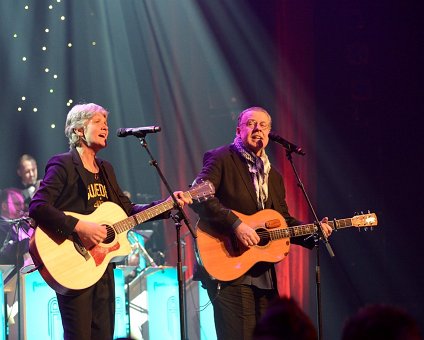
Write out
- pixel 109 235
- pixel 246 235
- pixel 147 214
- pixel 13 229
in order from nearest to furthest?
pixel 109 235 < pixel 147 214 < pixel 246 235 < pixel 13 229

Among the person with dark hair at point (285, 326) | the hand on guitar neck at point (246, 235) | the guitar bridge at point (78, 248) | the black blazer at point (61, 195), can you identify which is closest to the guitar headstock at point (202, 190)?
the hand on guitar neck at point (246, 235)

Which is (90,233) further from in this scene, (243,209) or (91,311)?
(243,209)

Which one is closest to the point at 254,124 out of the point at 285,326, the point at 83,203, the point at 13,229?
the point at 83,203

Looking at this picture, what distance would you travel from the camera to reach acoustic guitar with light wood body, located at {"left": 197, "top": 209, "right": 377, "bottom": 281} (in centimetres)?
553

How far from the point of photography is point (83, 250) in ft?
16.6

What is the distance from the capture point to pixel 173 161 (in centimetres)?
1159

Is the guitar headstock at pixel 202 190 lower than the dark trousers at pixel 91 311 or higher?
higher

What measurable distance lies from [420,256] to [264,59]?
3349mm

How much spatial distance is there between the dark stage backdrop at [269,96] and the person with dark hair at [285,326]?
6.82 metres

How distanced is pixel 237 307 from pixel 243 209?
756 mm

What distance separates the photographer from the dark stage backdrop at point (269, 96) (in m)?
8.88

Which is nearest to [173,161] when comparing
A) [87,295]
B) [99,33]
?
[99,33]

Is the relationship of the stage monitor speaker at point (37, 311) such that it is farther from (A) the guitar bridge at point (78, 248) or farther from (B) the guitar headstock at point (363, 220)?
(B) the guitar headstock at point (363, 220)

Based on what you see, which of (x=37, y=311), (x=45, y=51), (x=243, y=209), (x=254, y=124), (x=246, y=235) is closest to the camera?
(x=246, y=235)
